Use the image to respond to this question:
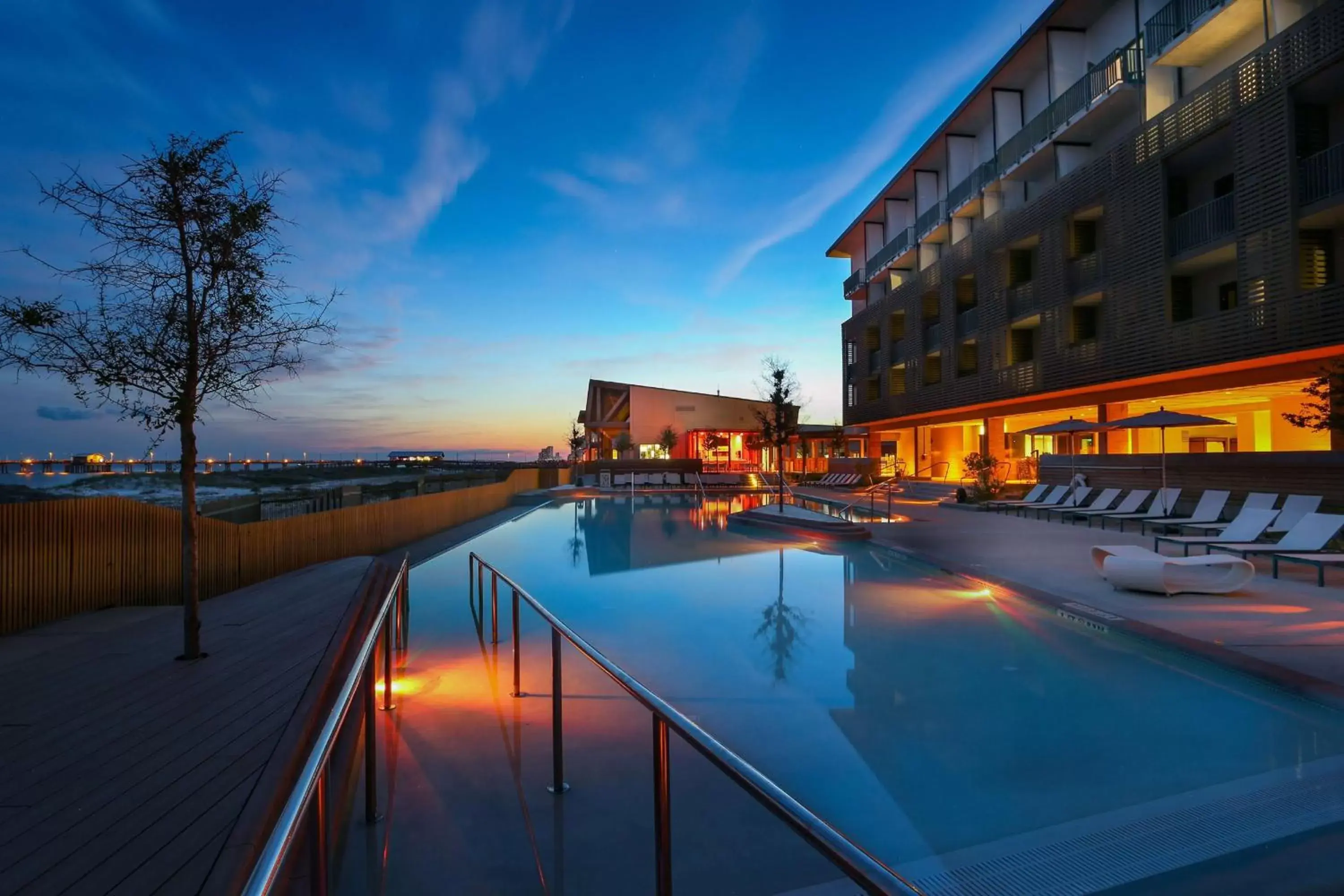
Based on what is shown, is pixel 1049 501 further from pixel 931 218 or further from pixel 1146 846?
pixel 931 218

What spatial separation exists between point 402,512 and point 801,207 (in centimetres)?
2090

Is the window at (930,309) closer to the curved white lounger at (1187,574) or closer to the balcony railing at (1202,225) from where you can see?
the balcony railing at (1202,225)

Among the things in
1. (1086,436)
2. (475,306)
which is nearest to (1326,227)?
(1086,436)

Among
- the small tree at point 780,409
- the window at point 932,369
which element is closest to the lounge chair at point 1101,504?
the small tree at point 780,409

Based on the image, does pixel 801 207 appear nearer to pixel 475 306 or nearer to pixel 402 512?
pixel 475 306

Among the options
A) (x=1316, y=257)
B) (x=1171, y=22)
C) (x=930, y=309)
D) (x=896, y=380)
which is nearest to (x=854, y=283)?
(x=896, y=380)

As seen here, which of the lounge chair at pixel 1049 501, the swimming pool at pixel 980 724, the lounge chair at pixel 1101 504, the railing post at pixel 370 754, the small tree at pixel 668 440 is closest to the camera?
the swimming pool at pixel 980 724

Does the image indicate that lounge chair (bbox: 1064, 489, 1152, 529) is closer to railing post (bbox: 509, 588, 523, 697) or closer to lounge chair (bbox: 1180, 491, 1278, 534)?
lounge chair (bbox: 1180, 491, 1278, 534)

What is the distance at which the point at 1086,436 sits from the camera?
77.6ft

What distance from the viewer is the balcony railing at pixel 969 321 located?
25.2m

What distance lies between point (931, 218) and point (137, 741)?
1229 inches

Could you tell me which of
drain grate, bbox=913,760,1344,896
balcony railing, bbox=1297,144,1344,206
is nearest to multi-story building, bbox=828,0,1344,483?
balcony railing, bbox=1297,144,1344,206

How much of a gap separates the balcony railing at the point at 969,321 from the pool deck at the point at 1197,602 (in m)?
14.5

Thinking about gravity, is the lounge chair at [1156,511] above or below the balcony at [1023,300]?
below
